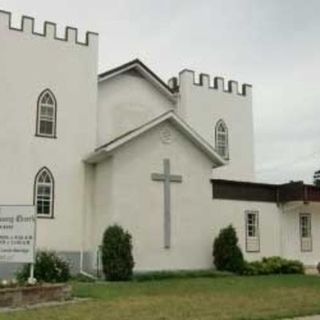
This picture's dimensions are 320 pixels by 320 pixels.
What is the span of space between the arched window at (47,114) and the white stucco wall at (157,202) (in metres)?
2.55

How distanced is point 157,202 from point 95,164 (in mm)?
3289

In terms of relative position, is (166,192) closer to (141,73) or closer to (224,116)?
(141,73)

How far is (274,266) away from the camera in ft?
98.1

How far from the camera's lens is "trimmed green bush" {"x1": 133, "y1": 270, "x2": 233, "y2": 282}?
1000 inches

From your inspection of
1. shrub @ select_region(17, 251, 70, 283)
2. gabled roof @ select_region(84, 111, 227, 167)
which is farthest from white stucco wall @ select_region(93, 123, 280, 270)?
shrub @ select_region(17, 251, 70, 283)

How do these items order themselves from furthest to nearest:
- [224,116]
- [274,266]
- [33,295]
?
[224,116]
[274,266]
[33,295]

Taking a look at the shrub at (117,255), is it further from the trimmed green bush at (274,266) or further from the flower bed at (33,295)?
the flower bed at (33,295)

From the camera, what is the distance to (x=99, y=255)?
26.8m

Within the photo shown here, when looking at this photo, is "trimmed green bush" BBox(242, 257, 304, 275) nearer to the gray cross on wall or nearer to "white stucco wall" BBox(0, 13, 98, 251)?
the gray cross on wall

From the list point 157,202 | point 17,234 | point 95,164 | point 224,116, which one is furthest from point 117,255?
point 224,116

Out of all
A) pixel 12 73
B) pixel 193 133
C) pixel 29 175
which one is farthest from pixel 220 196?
pixel 12 73

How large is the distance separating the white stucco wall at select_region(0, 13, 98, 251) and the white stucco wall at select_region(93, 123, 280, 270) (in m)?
1.21

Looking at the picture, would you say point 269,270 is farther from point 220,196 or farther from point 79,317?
point 79,317

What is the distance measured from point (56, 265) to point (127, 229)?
16.4 ft
